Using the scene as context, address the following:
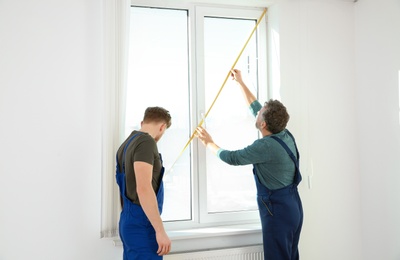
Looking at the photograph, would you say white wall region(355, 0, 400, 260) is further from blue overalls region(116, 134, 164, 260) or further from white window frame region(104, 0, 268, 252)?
blue overalls region(116, 134, 164, 260)

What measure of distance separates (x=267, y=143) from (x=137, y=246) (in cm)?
98

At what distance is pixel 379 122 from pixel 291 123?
2.13 feet

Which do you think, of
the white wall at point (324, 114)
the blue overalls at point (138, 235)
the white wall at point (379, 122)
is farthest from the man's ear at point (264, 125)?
the white wall at point (379, 122)

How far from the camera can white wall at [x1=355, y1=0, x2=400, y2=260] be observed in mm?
2438

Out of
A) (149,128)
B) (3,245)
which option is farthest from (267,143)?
(3,245)

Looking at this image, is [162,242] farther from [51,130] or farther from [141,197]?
[51,130]

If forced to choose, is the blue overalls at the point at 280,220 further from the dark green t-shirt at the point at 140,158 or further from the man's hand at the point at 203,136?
the dark green t-shirt at the point at 140,158

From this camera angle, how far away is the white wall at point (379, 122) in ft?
8.00

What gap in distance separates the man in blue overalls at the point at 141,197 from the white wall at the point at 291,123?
38cm

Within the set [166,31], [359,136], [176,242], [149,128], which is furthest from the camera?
[359,136]

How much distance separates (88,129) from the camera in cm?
218

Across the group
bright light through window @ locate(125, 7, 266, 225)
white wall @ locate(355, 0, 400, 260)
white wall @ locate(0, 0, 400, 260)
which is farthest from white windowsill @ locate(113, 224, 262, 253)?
white wall @ locate(355, 0, 400, 260)

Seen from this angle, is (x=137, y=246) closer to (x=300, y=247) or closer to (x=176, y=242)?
(x=176, y=242)

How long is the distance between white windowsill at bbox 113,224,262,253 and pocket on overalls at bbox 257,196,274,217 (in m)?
0.33
